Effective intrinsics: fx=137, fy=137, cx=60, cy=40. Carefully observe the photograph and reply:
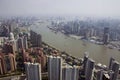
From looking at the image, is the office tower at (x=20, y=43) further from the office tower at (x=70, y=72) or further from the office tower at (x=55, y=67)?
the office tower at (x=70, y=72)

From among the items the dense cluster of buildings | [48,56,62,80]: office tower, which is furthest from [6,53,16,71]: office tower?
[48,56,62,80]: office tower

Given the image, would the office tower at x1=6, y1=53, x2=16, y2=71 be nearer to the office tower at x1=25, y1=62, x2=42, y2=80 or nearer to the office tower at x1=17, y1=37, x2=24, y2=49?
the office tower at x1=25, y1=62, x2=42, y2=80

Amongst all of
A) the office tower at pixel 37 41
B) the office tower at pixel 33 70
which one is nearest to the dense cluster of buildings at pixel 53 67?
the office tower at pixel 33 70

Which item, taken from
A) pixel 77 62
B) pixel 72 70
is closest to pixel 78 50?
pixel 77 62

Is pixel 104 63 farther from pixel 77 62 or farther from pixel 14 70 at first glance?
pixel 14 70

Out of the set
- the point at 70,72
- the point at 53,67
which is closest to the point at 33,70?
the point at 53,67

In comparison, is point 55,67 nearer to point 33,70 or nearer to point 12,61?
point 33,70
